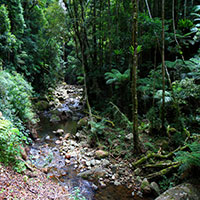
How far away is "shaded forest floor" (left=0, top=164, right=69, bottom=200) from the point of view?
2.52 meters

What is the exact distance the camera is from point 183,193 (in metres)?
3.07

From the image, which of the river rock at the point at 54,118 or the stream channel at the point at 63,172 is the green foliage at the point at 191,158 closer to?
the stream channel at the point at 63,172

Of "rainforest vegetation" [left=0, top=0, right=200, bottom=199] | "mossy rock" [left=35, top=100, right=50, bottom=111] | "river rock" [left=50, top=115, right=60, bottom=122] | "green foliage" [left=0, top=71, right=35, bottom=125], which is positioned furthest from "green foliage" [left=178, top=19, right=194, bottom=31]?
"mossy rock" [left=35, top=100, right=50, bottom=111]

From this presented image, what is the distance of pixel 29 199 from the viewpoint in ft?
8.68

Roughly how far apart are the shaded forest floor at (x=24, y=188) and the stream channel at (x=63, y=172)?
0.71 m

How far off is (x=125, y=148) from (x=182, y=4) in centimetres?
933

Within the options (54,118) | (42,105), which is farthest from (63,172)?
(42,105)

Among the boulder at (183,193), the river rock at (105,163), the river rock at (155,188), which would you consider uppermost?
the boulder at (183,193)

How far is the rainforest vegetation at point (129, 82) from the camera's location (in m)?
4.32

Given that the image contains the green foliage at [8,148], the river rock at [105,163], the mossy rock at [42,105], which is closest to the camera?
the green foliage at [8,148]

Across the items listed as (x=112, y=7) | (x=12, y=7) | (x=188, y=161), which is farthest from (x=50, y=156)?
(x=112, y=7)

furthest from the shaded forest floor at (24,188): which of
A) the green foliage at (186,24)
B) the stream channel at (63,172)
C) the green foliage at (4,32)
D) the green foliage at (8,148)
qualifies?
the green foliage at (186,24)

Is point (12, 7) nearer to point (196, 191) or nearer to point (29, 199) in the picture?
point (29, 199)

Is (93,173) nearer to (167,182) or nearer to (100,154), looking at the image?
(100,154)
